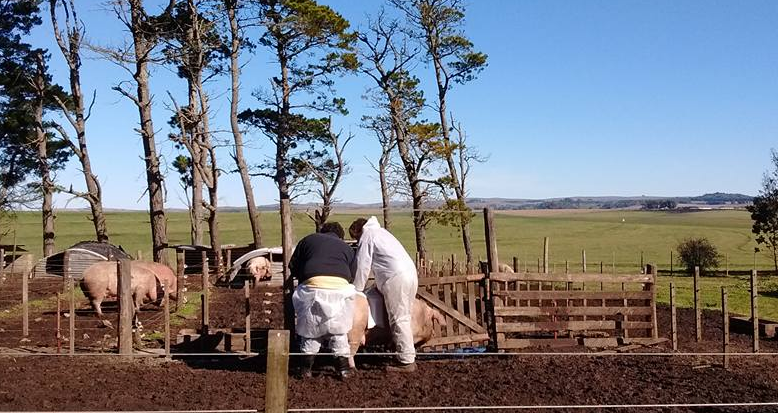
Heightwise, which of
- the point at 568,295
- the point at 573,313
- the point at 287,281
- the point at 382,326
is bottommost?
the point at 573,313

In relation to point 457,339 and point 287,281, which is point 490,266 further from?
point 287,281

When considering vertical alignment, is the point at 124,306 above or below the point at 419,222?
Result: below

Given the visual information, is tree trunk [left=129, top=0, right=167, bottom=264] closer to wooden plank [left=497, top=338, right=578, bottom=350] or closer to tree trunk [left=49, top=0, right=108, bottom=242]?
tree trunk [left=49, top=0, right=108, bottom=242]

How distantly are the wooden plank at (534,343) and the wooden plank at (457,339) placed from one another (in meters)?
0.25

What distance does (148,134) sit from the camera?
2758 centimetres

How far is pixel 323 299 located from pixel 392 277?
0.92 m

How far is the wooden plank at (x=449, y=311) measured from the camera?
1051 cm

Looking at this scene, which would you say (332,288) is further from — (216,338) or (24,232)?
(24,232)

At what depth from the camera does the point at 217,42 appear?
30453 millimetres

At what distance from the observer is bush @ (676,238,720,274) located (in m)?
38.4

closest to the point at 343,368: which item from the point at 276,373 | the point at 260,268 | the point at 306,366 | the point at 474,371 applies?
the point at 306,366

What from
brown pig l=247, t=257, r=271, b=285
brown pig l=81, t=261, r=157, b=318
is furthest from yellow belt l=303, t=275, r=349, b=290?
brown pig l=247, t=257, r=271, b=285

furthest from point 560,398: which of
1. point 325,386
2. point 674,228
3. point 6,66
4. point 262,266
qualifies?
point 674,228

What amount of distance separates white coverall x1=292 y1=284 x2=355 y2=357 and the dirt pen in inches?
15.4
